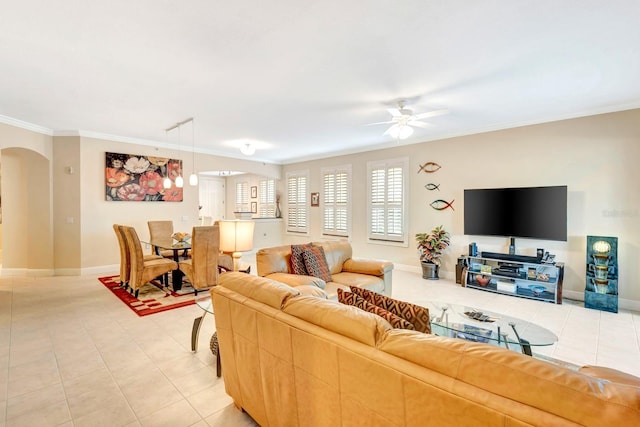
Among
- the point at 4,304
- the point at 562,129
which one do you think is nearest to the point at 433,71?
the point at 562,129

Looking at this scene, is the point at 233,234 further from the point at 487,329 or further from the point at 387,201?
the point at 387,201

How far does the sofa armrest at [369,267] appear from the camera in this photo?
372 centimetres

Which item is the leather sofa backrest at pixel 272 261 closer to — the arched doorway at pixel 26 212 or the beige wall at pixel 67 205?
the beige wall at pixel 67 205

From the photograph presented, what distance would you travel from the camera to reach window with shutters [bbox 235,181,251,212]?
34.2 ft

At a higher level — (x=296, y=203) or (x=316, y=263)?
(x=296, y=203)

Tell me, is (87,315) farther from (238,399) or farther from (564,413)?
(564,413)

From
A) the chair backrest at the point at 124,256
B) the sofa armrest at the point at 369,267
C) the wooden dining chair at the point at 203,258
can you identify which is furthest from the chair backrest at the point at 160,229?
the sofa armrest at the point at 369,267

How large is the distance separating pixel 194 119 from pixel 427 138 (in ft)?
13.6

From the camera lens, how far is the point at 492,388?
855 millimetres

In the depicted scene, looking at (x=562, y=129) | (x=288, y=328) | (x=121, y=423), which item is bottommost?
(x=121, y=423)

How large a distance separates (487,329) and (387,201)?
427 cm

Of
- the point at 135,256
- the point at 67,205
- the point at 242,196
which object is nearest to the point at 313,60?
the point at 135,256

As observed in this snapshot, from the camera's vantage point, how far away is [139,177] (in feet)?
20.4

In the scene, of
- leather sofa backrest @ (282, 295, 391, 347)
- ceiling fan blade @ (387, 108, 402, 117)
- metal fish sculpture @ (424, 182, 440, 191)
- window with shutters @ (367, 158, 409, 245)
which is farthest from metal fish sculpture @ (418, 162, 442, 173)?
leather sofa backrest @ (282, 295, 391, 347)
